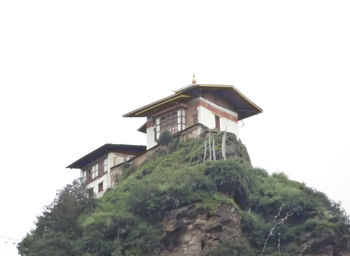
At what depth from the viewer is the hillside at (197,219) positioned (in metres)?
60.4

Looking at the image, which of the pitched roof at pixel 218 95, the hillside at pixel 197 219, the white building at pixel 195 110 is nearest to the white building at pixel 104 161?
the white building at pixel 195 110

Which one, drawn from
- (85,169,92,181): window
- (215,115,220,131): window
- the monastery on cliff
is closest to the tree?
the monastery on cliff

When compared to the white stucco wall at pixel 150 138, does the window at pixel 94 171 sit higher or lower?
lower

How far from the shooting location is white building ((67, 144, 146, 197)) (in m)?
79.4

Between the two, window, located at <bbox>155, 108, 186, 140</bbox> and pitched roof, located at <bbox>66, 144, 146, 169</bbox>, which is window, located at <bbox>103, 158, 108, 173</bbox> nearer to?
pitched roof, located at <bbox>66, 144, 146, 169</bbox>

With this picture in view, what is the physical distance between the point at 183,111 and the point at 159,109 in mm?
2892

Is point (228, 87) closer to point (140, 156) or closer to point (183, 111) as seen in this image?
point (183, 111)

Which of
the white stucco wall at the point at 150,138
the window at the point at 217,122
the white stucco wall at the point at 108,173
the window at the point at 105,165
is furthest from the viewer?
the window at the point at 105,165

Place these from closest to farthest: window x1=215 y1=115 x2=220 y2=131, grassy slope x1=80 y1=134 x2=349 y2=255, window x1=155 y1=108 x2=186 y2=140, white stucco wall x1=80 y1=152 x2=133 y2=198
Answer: grassy slope x1=80 y1=134 x2=349 y2=255, window x1=155 y1=108 x2=186 y2=140, window x1=215 y1=115 x2=220 y2=131, white stucco wall x1=80 y1=152 x2=133 y2=198

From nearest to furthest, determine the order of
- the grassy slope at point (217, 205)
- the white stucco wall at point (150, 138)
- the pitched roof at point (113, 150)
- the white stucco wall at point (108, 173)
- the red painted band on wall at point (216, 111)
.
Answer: the grassy slope at point (217, 205)
the red painted band on wall at point (216, 111)
the white stucco wall at point (150, 138)
the white stucco wall at point (108, 173)
the pitched roof at point (113, 150)

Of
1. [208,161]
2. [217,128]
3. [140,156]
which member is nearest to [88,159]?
[140,156]

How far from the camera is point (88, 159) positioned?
8225 centimetres

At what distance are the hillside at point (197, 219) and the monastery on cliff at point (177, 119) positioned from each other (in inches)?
251

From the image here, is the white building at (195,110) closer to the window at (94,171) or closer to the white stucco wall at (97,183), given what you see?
the white stucco wall at (97,183)
